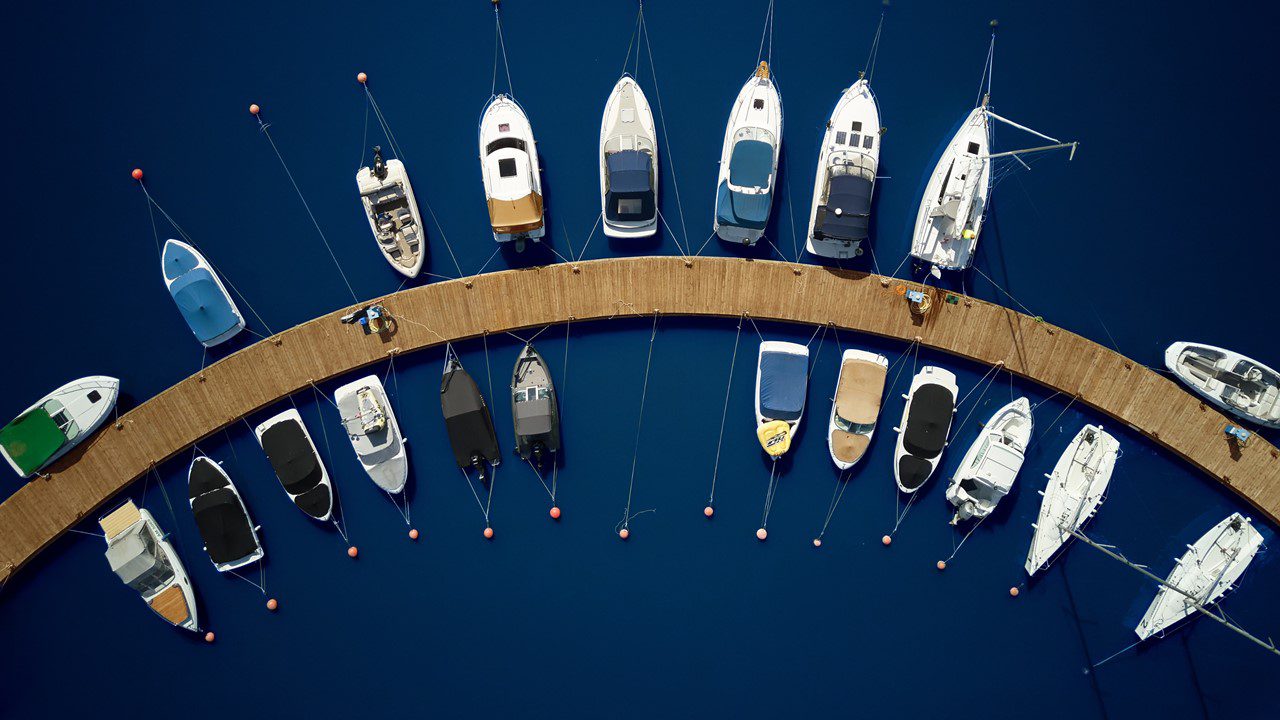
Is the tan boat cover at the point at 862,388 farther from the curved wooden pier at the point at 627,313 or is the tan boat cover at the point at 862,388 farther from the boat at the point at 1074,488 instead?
the boat at the point at 1074,488

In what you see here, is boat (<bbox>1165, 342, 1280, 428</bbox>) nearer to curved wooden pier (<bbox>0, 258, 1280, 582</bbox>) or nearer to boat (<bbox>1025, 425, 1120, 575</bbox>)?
curved wooden pier (<bbox>0, 258, 1280, 582</bbox>)

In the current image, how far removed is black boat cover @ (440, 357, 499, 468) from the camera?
60.3 ft

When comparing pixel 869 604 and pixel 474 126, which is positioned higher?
pixel 474 126

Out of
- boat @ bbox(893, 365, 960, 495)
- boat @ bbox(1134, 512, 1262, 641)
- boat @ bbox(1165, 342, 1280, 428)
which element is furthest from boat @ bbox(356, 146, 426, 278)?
boat @ bbox(1134, 512, 1262, 641)

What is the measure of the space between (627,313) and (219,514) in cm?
1164

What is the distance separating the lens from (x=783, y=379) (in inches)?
726

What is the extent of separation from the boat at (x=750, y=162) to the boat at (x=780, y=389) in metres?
2.98

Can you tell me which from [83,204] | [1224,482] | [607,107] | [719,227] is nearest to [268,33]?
[83,204]

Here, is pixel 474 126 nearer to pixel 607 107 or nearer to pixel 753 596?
pixel 607 107

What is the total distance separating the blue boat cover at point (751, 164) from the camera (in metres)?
18.0

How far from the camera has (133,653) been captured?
62.7 feet

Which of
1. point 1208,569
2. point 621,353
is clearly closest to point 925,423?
point 621,353

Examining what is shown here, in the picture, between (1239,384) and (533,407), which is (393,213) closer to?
(533,407)

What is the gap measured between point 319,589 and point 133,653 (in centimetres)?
518
